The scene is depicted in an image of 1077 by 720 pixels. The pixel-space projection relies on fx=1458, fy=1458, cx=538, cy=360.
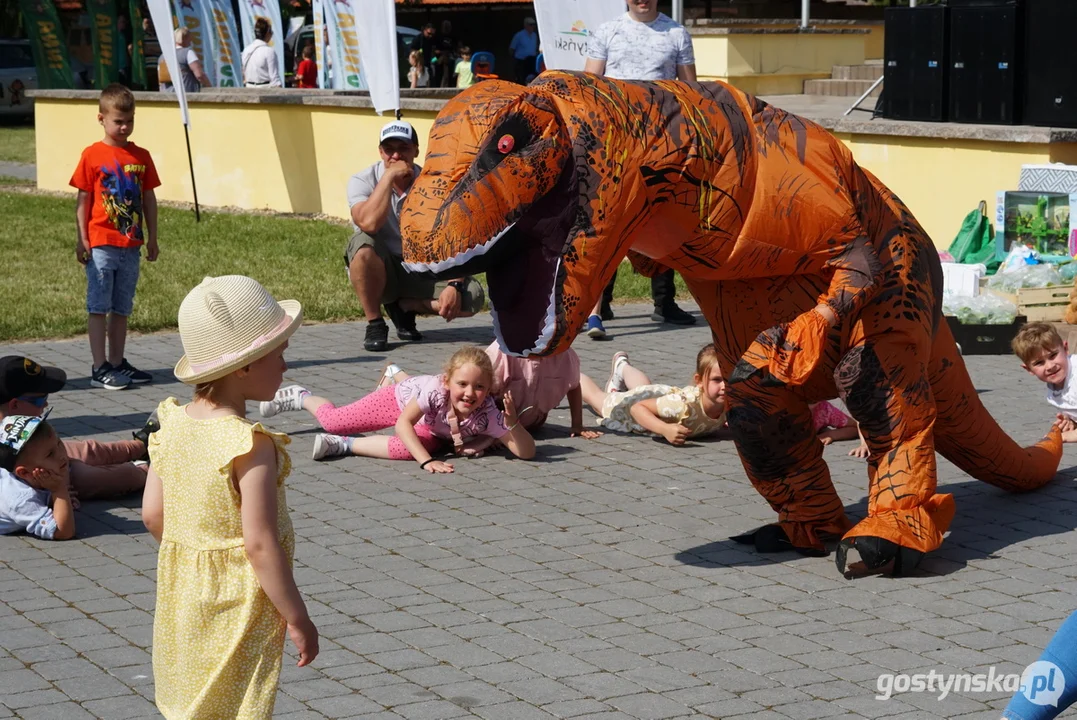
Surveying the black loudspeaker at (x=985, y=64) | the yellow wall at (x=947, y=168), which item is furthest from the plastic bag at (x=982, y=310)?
the black loudspeaker at (x=985, y=64)

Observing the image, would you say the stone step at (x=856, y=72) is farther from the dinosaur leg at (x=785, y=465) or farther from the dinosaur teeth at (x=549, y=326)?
the dinosaur teeth at (x=549, y=326)

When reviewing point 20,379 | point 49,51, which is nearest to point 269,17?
point 49,51

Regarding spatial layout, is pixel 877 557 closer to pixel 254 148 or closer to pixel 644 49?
pixel 644 49

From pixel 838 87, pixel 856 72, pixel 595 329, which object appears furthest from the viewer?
pixel 856 72

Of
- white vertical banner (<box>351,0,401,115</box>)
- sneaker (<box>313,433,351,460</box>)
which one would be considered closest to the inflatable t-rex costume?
sneaker (<box>313,433,351,460</box>)

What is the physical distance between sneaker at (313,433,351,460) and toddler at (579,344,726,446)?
132cm

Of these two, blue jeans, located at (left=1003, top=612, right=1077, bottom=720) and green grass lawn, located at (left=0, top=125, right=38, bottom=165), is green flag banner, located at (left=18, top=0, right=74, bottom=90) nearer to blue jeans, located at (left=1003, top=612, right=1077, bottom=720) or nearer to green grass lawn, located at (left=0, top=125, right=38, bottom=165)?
green grass lawn, located at (left=0, top=125, right=38, bottom=165)

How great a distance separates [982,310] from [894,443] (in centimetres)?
450

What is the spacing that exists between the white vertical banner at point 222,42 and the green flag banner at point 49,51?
8.56 meters

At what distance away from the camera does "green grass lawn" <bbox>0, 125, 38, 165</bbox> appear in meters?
24.6

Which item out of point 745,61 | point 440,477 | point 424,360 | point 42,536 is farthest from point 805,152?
point 745,61

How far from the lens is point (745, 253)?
204 inches

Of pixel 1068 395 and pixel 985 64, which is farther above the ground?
pixel 985 64

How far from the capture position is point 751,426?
5.61 meters
